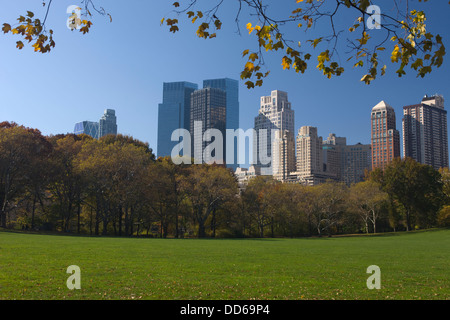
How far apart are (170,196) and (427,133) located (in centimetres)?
16959

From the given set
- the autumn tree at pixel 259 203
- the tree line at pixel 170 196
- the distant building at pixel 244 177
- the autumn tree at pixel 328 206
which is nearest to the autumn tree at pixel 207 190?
the tree line at pixel 170 196

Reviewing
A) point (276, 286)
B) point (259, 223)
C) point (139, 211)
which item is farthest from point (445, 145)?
point (276, 286)

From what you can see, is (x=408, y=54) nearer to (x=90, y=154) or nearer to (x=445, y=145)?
(x=90, y=154)

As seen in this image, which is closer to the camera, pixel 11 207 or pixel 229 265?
pixel 229 265

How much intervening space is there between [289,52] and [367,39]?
1.52m

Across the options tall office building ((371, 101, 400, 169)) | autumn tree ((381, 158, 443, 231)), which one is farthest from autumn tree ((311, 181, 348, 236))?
tall office building ((371, 101, 400, 169))

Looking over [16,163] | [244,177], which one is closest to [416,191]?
[16,163]

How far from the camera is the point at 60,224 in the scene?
55.4 metres

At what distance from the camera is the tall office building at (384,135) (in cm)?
18562

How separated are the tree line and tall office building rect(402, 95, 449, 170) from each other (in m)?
121

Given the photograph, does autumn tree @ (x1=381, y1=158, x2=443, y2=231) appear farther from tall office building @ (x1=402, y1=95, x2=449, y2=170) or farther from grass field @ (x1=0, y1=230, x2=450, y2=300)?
tall office building @ (x1=402, y1=95, x2=449, y2=170)

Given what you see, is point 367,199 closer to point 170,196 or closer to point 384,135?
point 170,196

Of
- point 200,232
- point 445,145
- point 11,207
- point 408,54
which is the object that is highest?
point 445,145

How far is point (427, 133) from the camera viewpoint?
19000 cm
